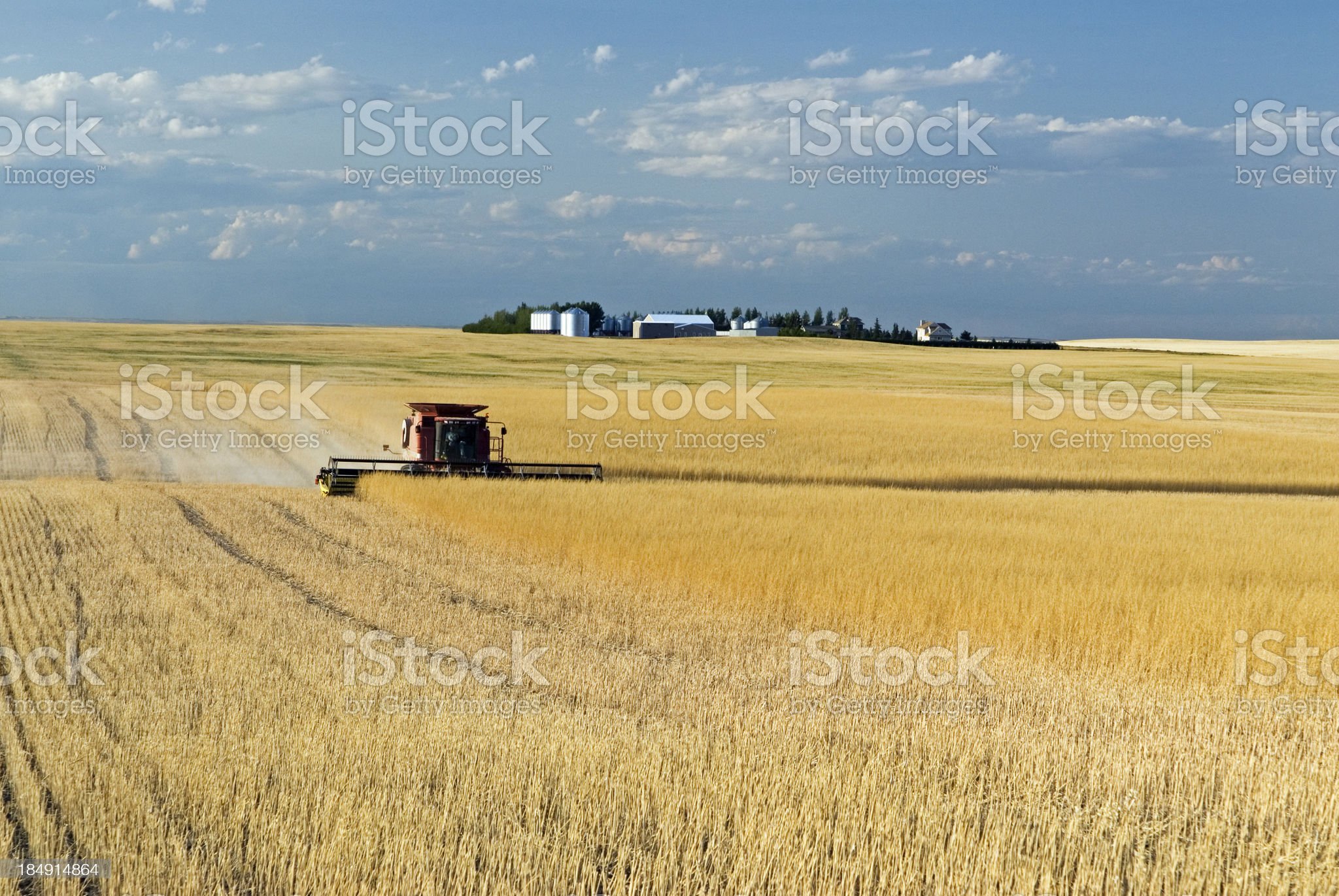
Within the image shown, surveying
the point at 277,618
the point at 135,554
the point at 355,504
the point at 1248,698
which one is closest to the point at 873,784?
the point at 1248,698

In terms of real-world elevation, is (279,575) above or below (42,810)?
below

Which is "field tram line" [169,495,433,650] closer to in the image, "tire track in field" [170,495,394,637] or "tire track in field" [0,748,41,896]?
"tire track in field" [170,495,394,637]

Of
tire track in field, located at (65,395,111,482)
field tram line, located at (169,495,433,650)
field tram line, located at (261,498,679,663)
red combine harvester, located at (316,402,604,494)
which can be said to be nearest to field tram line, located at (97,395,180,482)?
tire track in field, located at (65,395,111,482)

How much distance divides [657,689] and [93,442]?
86.5 ft

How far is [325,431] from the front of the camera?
34875 mm

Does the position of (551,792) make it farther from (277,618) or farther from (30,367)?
(30,367)

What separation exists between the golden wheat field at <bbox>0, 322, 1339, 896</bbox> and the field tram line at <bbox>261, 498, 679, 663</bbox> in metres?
0.08

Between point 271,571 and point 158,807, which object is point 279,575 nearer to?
point 271,571

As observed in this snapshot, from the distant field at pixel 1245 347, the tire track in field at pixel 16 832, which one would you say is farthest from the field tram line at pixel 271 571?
the distant field at pixel 1245 347

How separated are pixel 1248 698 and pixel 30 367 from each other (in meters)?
57.7

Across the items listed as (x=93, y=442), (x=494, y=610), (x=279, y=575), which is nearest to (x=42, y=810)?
(x=494, y=610)

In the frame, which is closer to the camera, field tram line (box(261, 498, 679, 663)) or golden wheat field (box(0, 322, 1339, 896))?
golden wheat field (box(0, 322, 1339, 896))

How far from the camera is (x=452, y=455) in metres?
24.8

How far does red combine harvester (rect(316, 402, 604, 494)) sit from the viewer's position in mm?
23828
